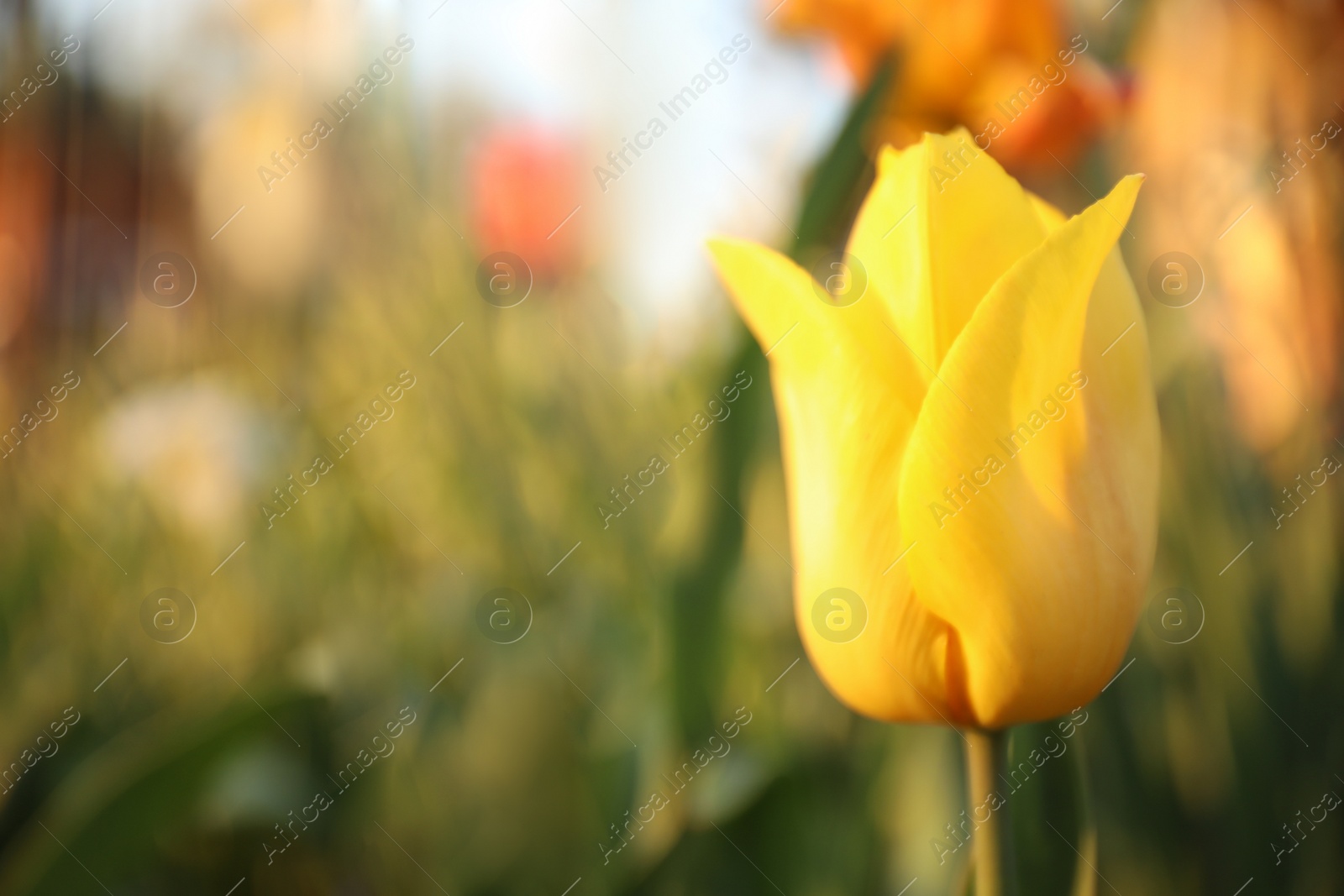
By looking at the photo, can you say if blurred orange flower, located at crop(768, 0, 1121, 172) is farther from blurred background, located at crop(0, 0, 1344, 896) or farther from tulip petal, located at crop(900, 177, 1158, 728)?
tulip petal, located at crop(900, 177, 1158, 728)

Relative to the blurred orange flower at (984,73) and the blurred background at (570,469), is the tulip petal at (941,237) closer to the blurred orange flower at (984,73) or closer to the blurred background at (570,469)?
the blurred background at (570,469)

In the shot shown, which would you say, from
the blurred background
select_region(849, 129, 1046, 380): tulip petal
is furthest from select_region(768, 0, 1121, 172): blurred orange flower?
select_region(849, 129, 1046, 380): tulip petal

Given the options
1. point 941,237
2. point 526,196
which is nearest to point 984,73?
point 941,237

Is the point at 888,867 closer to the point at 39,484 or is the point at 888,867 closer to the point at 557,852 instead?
the point at 557,852

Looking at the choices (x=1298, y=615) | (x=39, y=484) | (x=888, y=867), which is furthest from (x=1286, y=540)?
(x=39, y=484)

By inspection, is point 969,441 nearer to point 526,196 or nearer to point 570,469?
point 570,469

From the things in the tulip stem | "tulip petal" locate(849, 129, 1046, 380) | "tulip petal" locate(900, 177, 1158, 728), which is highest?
"tulip petal" locate(849, 129, 1046, 380)

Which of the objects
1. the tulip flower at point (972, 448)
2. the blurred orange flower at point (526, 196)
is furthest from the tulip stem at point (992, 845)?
the blurred orange flower at point (526, 196)
